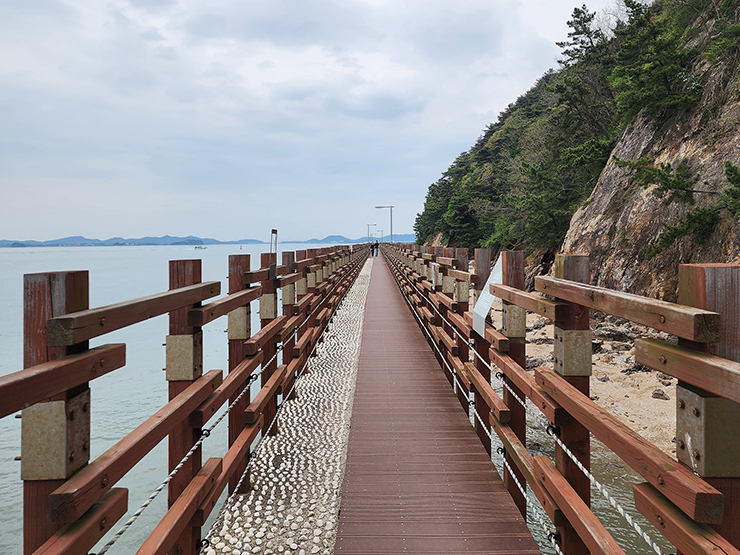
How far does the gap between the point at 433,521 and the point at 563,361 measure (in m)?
1.53

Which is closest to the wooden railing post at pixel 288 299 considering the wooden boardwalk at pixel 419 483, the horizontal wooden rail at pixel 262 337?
the horizontal wooden rail at pixel 262 337

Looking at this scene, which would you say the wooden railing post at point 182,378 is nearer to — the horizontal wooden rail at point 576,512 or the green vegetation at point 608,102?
the horizontal wooden rail at point 576,512

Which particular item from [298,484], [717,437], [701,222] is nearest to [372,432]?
[298,484]

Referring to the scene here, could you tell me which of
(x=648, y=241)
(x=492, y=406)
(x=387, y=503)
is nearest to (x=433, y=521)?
(x=387, y=503)

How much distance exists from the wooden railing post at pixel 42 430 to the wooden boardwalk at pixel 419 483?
1837 millimetres

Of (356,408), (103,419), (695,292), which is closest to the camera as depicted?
(695,292)

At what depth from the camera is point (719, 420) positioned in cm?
129

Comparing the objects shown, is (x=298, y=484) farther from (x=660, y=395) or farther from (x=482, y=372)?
(x=660, y=395)

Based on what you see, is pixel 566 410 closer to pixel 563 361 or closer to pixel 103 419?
pixel 563 361

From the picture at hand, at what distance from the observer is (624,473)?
17.5 feet

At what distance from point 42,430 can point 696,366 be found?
1976 mm

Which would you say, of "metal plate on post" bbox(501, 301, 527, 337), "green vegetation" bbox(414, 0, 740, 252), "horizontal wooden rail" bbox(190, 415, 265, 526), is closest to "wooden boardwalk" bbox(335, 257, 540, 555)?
"horizontal wooden rail" bbox(190, 415, 265, 526)

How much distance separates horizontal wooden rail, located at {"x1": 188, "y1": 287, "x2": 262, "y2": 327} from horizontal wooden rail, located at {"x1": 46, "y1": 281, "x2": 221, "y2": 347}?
0.09 m

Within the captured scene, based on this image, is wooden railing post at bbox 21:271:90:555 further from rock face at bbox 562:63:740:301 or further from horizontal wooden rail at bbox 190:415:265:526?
rock face at bbox 562:63:740:301
